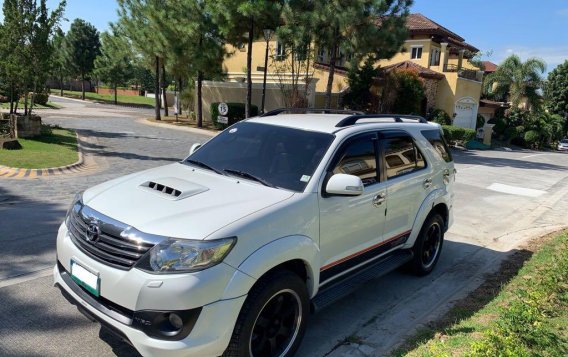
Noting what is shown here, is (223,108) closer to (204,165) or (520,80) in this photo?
(204,165)

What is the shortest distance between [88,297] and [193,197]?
98 cm

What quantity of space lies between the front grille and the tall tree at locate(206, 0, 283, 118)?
18.3 m

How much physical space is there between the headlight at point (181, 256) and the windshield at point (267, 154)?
1.02 m

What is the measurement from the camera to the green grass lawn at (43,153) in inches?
421

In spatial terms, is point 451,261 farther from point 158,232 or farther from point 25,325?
point 25,325

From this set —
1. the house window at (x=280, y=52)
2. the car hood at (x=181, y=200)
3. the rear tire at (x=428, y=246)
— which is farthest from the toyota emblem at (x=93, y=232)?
the house window at (x=280, y=52)

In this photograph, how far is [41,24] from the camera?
13734mm

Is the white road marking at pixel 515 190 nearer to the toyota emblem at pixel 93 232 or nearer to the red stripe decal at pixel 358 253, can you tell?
the red stripe decal at pixel 358 253

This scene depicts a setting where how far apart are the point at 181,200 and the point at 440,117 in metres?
29.4

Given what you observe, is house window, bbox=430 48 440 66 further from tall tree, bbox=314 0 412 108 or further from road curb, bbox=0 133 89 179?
road curb, bbox=0 133 89 179

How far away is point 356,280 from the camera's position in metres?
4.11

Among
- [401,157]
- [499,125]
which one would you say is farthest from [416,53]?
[401,157]

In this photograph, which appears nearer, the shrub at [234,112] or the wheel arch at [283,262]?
the wheel arch at [283,262]

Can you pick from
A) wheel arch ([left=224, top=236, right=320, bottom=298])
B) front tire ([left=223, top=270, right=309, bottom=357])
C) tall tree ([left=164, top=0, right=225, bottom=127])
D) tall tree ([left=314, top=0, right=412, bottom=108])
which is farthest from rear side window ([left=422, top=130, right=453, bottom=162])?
tall tree ([left=164, top=0, right=225, bottom=127])
